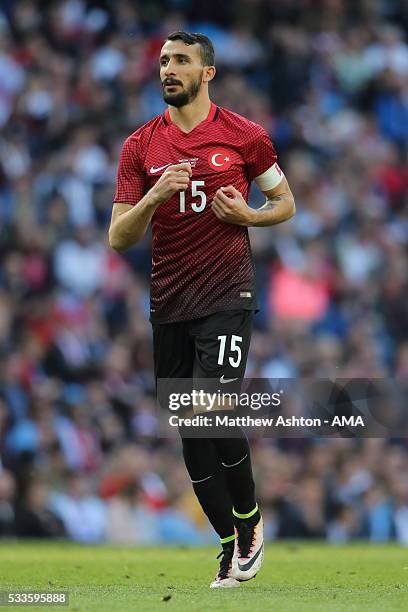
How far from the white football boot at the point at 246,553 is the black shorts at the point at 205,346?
803 millimetres

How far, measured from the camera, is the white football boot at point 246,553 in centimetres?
718

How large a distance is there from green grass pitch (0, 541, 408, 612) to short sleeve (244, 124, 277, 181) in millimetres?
2200

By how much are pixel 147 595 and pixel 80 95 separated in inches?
433

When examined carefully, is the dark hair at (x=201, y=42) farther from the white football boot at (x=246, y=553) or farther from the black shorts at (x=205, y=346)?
the white football boot at (x=246, y=553)

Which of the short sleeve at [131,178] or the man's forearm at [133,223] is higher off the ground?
the short sleeve at [131,178]

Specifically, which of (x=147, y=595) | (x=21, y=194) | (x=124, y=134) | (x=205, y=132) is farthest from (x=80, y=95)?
(x=147, y=595)

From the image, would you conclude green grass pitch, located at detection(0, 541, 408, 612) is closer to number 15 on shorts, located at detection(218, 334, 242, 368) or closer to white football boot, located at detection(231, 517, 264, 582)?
white football boot, located at detection(231, 517, 264, 582)

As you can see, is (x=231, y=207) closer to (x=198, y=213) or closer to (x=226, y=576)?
(x=198, y=213)

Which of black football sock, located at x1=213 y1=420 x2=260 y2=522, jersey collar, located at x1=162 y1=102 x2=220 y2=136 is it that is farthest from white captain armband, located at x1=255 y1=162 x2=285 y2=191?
black football sock, located at x1=213 y1=420 x2=260 y2=522

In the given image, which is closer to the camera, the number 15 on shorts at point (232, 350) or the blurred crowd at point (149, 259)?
the number 15 on shorts at point (232, 350)

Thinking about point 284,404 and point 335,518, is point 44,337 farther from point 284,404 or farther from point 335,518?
point 284,404

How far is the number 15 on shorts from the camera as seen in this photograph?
7133 mm

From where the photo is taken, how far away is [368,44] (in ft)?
63.1

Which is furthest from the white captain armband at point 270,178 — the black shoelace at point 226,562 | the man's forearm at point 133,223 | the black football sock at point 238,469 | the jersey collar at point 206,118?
the black shoelace at point 226,562
